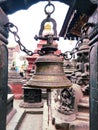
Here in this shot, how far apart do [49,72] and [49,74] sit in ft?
0.07

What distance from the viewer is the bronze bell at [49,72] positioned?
1.79m

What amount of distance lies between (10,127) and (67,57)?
2719mm

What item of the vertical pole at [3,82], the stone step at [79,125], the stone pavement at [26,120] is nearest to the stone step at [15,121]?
the stone pavement at [26,120]

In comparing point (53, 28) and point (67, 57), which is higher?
point (53, 28)

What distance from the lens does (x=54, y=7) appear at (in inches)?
67.9

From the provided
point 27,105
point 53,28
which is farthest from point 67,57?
point 27,105

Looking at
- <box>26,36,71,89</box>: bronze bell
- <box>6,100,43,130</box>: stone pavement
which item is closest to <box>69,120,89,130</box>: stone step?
<box>6,100,43,130</box>: stone pavement

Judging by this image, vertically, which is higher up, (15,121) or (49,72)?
(49,72)

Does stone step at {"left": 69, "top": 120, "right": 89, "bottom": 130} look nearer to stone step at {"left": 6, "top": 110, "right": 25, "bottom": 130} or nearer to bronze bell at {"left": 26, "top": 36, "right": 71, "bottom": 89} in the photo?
stone step at {"left": 6, "top": 110, "right": 25, "bottom": 130}

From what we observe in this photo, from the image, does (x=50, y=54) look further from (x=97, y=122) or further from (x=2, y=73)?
(x=97, y=122)

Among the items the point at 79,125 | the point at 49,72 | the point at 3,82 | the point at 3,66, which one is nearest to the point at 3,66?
the point at 3,66

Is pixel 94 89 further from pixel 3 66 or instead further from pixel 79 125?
pixel 79 125

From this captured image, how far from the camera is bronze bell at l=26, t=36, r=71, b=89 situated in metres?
1.79

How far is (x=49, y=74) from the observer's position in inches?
73.4
